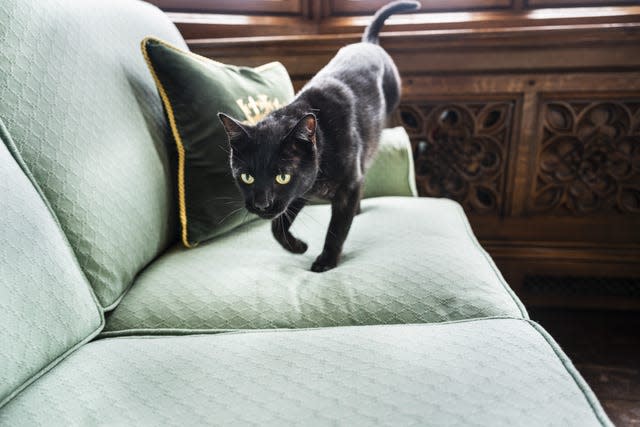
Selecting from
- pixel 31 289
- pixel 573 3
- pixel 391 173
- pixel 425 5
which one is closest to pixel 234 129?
pixel 31 289

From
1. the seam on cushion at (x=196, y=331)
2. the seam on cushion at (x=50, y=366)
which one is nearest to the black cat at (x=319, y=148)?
the seam on cushion at (x=196, y=331)

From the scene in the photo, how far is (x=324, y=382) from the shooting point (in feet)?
1.62

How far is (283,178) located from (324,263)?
0.19 meters

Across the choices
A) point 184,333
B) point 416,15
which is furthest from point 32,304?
point 416,15

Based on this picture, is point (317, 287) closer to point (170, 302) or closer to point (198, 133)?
point (170, 302)

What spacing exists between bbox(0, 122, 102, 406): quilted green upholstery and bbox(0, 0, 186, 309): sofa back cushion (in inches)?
1.8

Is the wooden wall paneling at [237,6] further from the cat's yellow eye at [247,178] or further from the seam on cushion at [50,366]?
the seam on cushion at [50,366]

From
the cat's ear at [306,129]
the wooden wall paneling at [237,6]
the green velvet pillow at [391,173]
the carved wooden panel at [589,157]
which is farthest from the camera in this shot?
the wooden wall paneling at [237,6]

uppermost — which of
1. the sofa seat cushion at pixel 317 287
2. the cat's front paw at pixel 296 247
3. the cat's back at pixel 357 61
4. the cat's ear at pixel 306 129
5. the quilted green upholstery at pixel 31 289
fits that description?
the cat's back at pixel 357 61

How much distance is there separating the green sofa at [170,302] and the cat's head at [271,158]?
0.14 metres

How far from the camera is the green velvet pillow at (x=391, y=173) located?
4.21 ft

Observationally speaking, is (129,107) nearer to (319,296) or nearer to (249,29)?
(319,296)

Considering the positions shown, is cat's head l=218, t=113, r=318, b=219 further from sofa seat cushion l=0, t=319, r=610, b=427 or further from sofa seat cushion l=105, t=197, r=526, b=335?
sofa seat cushion l=0, t=319, r=610, b=427

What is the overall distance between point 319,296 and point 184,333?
218 millimetres
